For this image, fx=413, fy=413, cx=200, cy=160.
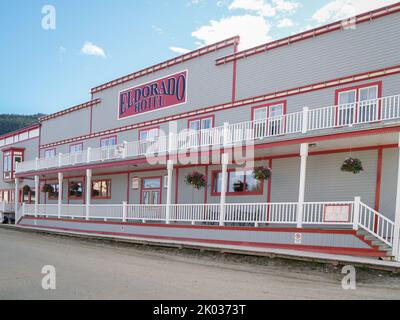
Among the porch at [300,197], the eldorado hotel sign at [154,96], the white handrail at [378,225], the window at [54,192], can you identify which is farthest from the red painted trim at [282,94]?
the window at [54,192]

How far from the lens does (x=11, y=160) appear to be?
36062 millimetres

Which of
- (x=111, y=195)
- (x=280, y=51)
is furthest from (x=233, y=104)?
(x=111, y=195)

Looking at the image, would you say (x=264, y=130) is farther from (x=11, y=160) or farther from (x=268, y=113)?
(x=11, y=160)

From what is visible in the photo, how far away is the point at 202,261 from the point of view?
13.1m

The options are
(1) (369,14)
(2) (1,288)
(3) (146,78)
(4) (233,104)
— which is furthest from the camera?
(3) (146,78)

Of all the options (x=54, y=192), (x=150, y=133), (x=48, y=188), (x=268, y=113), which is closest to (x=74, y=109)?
(x=48, y=188)

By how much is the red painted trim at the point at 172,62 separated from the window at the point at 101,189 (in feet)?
20.7

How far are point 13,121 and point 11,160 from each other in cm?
8922

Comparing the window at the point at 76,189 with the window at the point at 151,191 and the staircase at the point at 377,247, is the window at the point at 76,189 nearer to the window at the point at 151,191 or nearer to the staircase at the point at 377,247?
the window at the point at 151,191

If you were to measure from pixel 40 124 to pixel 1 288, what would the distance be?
27710 millimetres

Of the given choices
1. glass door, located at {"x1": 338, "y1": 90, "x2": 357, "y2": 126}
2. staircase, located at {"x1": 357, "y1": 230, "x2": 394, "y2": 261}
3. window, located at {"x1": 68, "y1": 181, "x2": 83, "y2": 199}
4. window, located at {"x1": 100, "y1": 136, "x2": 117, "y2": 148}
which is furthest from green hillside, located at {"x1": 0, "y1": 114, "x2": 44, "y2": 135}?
staircase, located at {"x1": 357, "y1": 230, "x2": 394, "y2": 261}

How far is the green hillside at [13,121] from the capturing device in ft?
365

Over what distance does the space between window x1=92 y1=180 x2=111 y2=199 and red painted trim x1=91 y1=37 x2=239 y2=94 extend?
630cm
